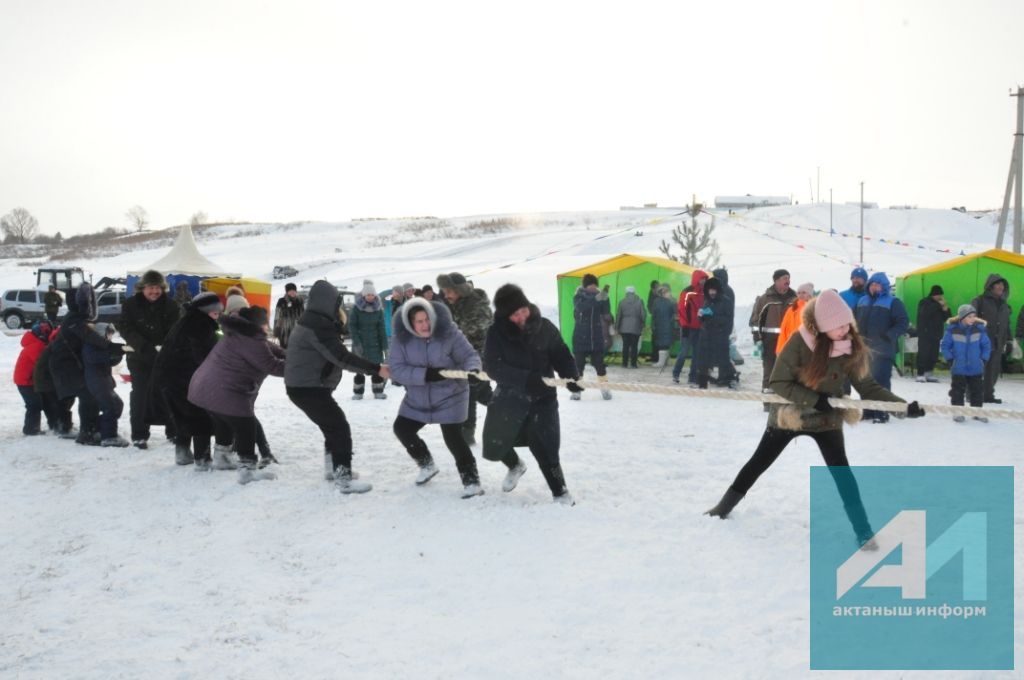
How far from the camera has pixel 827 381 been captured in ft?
14.5

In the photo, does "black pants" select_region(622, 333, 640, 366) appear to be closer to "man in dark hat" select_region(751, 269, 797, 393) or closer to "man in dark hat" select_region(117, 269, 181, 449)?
"man in dark hat" select_region(751, 269, 797, 393)

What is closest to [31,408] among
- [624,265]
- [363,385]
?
[363,385]

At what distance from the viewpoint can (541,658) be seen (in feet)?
11.2

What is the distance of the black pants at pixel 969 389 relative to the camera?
851 centimetres

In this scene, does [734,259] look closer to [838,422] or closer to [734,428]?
[734,428]

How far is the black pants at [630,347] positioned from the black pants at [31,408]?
9222 millimetres

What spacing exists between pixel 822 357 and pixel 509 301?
1.99m

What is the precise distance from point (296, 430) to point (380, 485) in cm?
260

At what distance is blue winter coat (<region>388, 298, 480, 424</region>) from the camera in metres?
5.61

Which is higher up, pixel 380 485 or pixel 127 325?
pixel 127 325

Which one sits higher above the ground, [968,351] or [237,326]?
[237,326]

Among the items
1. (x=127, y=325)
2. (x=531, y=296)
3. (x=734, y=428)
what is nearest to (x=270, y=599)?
(x=127, y=325)

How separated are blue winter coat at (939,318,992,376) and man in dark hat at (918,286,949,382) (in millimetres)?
3321

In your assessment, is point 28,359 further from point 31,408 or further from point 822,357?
point 822,357
